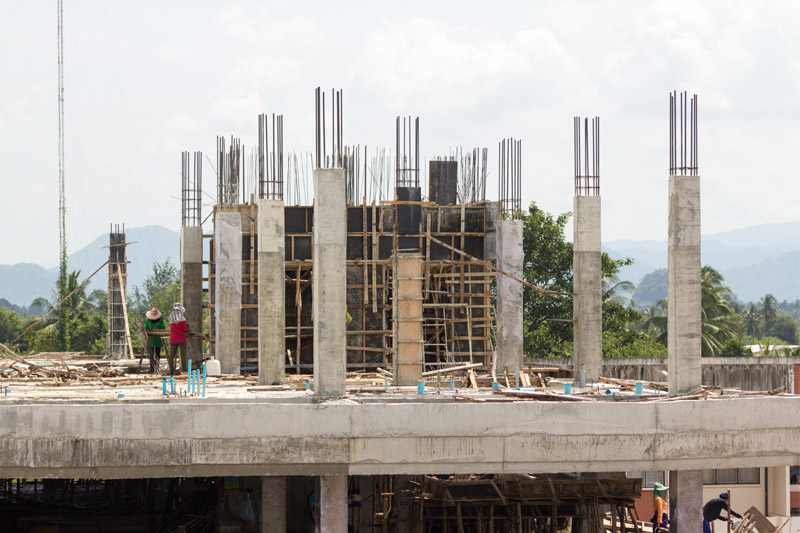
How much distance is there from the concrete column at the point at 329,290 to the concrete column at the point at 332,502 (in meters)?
1.42

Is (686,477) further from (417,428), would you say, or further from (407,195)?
(407,195)

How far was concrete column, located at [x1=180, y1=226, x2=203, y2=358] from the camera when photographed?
24.8 metres

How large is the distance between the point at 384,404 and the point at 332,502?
170cm

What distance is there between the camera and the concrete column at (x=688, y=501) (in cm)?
1471

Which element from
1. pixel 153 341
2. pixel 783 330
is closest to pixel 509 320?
pixel 153 341

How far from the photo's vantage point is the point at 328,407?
13.7 m

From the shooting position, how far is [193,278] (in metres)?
25.0

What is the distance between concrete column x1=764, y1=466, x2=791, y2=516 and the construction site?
0.08 m

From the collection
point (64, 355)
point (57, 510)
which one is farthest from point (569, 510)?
point (64, 355)

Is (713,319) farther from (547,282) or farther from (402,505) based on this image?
(402,505)

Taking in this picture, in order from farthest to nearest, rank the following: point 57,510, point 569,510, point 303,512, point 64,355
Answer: point 64,355, point 57,510, point 303,512, point 569,510

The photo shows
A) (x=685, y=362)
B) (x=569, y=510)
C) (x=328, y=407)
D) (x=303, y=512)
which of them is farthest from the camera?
(x=303, y=512)

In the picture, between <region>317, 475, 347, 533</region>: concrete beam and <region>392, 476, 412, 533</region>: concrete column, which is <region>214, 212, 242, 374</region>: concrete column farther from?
<region>317, 475, 347, 533</region>: concrete beam

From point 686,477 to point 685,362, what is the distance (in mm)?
1934
